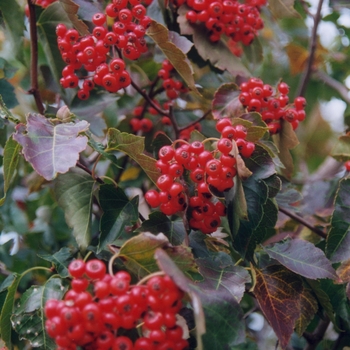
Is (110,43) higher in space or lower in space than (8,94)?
higher

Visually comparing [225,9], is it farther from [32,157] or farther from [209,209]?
[32,157]

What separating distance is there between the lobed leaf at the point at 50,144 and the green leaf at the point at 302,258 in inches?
23.2

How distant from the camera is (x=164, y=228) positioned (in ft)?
4.33

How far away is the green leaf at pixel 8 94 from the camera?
1869 millimetres

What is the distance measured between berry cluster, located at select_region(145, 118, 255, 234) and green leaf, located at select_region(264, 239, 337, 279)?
21 centimetres

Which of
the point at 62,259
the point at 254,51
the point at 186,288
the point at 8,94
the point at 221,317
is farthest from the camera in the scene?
the point at 254,51

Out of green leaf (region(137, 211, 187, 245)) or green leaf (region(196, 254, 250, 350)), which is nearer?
green leaf (region(196, 254, 250, 350))

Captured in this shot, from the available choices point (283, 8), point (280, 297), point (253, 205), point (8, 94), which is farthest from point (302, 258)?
point (8, 94)

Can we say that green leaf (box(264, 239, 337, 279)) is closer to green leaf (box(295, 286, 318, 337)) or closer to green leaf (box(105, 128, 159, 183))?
green leaf (box(295, 286, 318, 337))

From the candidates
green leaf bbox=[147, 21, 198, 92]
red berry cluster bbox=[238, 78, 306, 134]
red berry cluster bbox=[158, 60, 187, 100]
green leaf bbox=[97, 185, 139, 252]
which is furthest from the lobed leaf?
red berry cluster bbox=[158, 60, 187, 100]

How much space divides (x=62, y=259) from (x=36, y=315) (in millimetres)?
182

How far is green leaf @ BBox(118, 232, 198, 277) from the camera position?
41.2 inches

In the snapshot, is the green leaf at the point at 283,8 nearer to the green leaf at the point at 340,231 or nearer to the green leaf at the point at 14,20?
the green leaf at the point at 340,231

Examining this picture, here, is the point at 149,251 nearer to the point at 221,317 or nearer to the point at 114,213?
the point at 221,317
